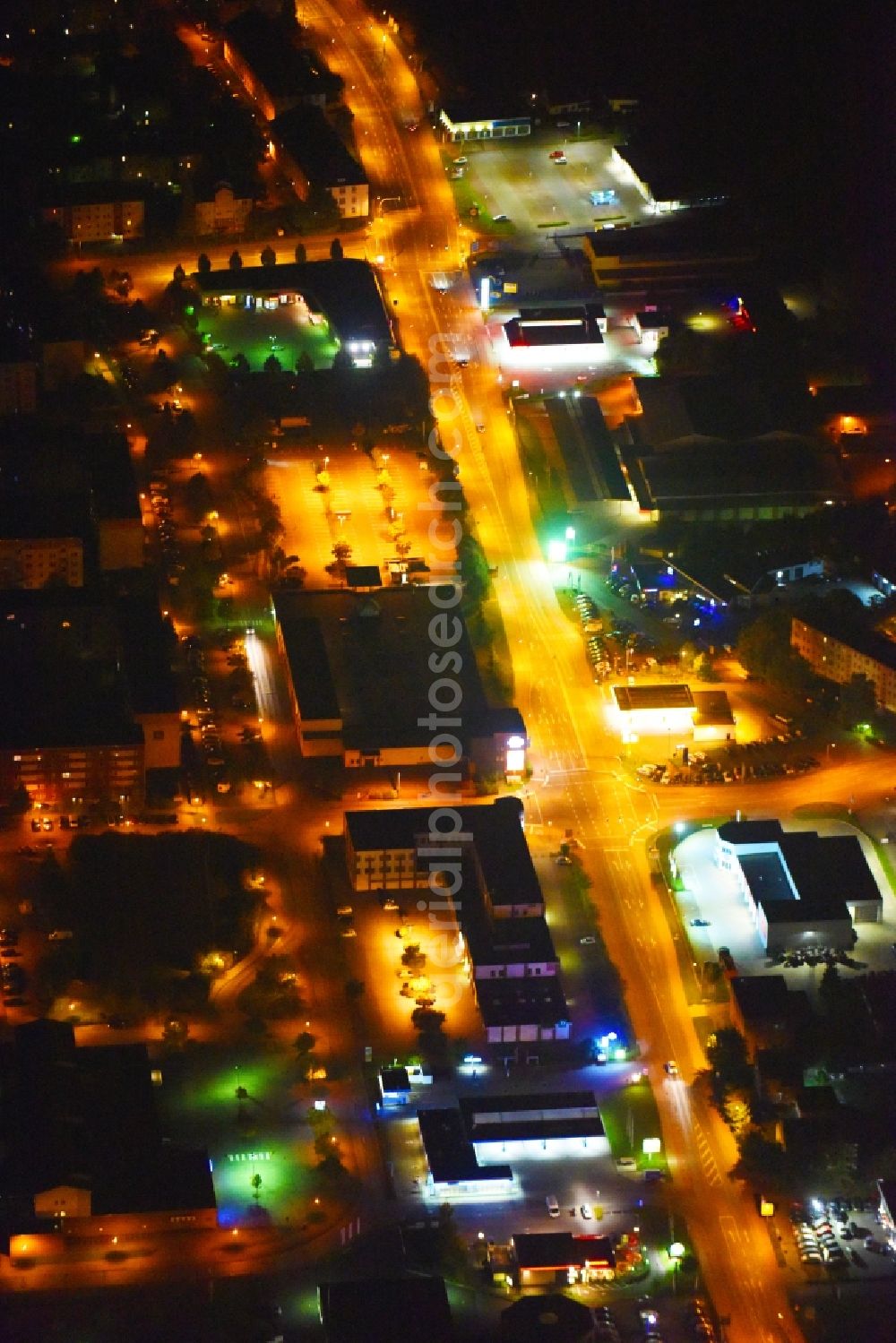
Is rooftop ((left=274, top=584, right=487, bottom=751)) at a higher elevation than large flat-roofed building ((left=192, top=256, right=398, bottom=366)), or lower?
lower

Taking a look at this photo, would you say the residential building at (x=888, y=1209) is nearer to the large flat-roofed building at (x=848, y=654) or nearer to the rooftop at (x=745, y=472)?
the large flat-roofed building at (x=848, y=654)

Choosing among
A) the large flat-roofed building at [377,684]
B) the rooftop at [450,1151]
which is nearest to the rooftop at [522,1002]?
the rooftop at [450,1151]

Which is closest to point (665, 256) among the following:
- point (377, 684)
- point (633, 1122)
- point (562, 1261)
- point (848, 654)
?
point (848, 654)

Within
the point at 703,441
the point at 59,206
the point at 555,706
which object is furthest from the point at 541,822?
the point at 59,206

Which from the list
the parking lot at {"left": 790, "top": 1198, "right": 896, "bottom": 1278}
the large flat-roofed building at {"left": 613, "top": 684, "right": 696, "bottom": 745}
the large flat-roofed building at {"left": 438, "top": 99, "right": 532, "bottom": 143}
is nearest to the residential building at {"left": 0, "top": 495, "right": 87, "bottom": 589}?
the large flat-roofed building at {"left": 613, "top": 684, "right": 696, "bottom": 745}

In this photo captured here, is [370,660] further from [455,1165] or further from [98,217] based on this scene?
[98,217]

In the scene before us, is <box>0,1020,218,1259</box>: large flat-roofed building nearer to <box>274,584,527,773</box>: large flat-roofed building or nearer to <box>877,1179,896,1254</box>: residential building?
<box>274,584,527,773</box>: large flat-roofed building

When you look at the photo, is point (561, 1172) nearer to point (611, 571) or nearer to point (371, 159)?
point (611, 571)
